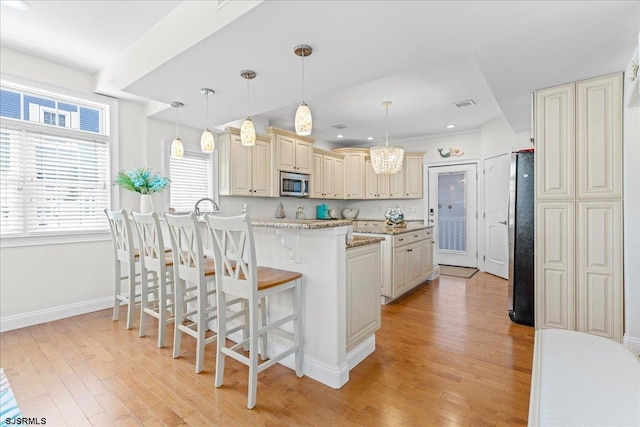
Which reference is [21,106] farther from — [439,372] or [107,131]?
[439,372]

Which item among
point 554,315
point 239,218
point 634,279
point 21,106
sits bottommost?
point 554,315

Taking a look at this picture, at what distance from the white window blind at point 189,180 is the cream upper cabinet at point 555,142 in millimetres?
3961

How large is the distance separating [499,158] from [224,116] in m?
4.47

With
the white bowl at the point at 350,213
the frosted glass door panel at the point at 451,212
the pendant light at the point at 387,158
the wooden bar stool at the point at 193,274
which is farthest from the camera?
the white bowl at the point at 350,213

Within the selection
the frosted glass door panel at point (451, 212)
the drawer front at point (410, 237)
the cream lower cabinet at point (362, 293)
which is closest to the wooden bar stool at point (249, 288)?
the cream lower cabinet at point (362, 293)

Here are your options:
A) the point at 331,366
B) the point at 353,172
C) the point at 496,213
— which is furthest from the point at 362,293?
the point at 353,172

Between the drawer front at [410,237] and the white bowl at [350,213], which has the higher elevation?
the white bowl at [350,213]

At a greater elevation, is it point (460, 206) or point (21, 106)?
point (21, 106)

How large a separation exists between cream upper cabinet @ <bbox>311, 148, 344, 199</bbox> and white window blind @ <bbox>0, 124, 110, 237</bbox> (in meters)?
3.23

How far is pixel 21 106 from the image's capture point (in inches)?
119

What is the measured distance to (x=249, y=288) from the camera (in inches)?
72.1

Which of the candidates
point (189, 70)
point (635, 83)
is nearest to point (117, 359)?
point (189, 70)

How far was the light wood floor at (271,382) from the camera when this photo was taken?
1716mm

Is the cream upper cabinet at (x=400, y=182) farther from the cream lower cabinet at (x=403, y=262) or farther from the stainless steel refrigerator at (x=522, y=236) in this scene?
the stainless steel refrigerator at (x=522, y=236)
